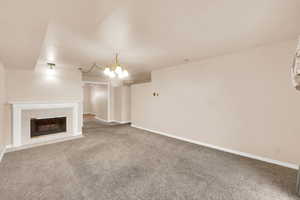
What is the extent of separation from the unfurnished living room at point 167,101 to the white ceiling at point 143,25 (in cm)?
2

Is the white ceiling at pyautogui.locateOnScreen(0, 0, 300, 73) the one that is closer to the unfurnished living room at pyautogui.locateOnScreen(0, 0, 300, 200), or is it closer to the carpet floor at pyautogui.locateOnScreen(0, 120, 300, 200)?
the unfurnished living room at pyautogui.locateOnScreen(0, 0, 300, 200)

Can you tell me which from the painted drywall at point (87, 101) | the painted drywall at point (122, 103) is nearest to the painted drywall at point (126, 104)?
the painted drywall at point (122, 103)

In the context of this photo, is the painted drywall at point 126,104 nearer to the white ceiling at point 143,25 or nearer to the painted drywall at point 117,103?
the painted drywall at point 117,103

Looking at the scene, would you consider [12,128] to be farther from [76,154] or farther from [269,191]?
[269,191]

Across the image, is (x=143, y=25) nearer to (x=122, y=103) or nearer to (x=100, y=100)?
(x=122, y=103)

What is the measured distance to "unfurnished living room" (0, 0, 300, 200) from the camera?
64.4 inches

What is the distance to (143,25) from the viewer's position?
191cm

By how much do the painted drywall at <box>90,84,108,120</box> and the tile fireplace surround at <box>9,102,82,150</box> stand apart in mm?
2725

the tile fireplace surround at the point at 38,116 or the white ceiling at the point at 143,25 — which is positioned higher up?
the white ceiling at the point at 143,25

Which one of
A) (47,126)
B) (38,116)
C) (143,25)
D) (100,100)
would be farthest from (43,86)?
(100,100)

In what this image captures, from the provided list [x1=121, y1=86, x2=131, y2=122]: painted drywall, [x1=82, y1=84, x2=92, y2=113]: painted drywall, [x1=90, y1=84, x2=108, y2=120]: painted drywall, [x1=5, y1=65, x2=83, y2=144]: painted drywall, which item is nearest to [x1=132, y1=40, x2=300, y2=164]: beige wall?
[x1=121, y1=86, x2=131, y2=122]: painted drywall

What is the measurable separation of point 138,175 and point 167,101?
282 centimetres

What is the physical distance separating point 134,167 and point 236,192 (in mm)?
1679

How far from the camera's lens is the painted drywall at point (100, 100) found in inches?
287
